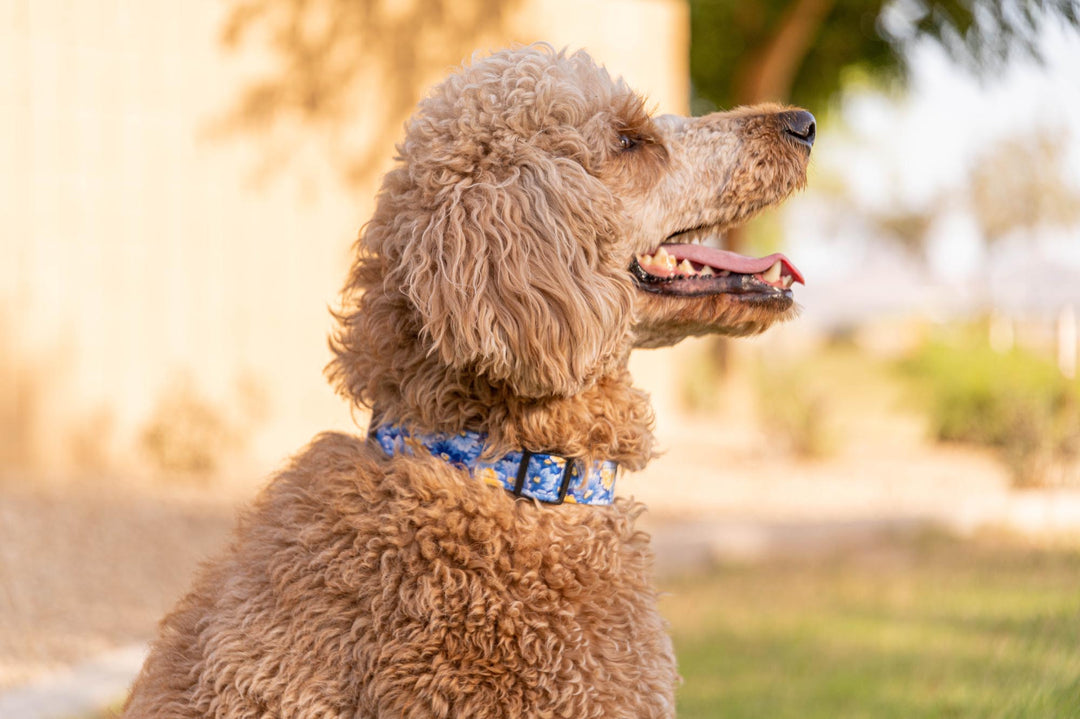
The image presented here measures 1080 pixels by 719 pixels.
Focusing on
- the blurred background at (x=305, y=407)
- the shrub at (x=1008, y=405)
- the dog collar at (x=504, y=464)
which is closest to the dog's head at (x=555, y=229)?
the dog collar at (x=504, y=464)

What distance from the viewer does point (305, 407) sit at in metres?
9.90

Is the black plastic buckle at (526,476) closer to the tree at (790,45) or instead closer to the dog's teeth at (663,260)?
the dog's teeth at (663,260)

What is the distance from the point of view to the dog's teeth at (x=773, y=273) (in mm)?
3111

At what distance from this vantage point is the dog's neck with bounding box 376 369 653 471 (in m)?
2.64

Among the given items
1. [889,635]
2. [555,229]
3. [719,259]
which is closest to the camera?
[555,229]

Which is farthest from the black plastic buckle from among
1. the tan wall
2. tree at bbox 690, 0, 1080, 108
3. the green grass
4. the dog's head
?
tree at bbox 690, 0, 1080, 108

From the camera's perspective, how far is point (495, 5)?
11211mm

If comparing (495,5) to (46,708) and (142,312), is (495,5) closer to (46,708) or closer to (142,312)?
(142,312)

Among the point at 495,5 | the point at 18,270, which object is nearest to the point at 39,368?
the point at 18,270

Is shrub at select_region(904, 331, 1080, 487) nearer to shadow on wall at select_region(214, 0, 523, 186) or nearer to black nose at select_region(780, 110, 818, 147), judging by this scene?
shadow on wall at select_region(214, 0, 523, 186)

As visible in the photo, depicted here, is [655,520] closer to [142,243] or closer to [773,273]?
[142,243]

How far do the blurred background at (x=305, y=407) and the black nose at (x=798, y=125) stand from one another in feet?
5.28

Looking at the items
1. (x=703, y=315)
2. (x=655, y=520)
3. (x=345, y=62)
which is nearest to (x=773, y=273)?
(x=703, y=315)

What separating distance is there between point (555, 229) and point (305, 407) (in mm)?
7674
